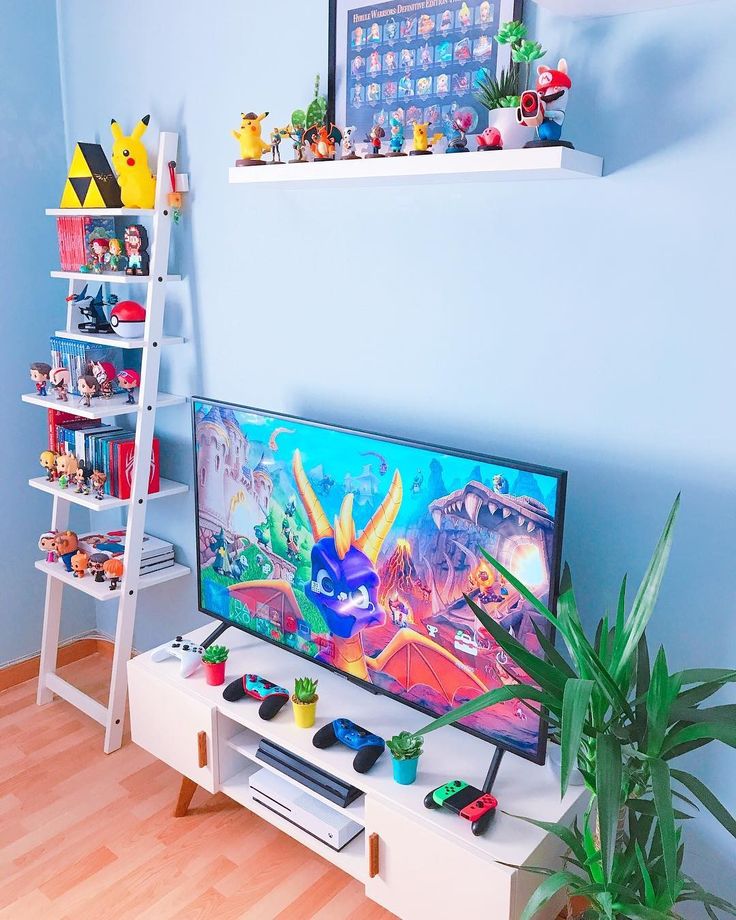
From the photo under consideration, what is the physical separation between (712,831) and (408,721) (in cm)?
70

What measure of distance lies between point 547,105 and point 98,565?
1.93m

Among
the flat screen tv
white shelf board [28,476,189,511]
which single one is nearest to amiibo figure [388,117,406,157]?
the flat screen tv

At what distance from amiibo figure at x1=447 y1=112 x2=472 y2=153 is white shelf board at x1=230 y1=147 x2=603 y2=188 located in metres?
0.05

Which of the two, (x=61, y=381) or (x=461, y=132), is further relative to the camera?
(x=61, y=381)

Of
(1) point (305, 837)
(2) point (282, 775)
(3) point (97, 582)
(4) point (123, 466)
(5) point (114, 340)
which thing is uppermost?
(5) point (114, 340)

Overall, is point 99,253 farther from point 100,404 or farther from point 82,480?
point 82,480

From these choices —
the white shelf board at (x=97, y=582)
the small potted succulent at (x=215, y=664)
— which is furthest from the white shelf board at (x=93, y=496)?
the small potted succulent at (x=215, y=664)

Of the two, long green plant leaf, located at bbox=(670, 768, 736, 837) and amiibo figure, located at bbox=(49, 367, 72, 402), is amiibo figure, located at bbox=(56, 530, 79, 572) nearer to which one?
amiibo figure, located at bbox=(49, 367, 72, 402)

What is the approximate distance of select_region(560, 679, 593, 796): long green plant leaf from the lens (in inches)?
48.8

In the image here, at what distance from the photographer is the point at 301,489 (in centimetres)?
212

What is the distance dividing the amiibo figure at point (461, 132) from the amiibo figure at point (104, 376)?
1398mm

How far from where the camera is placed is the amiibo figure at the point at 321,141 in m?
1.90

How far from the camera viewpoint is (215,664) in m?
2.19

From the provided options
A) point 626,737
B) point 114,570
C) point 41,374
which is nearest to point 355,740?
point 626,737
